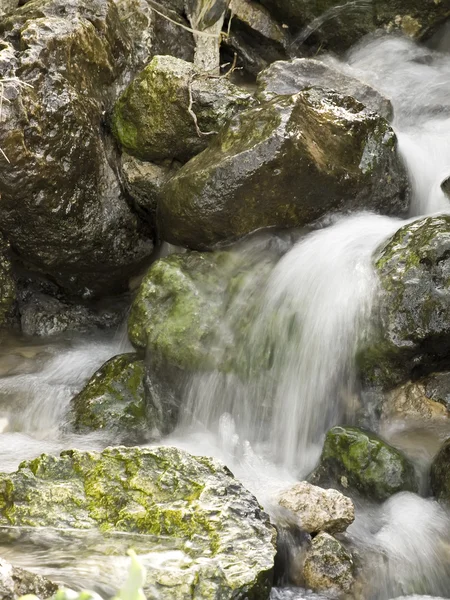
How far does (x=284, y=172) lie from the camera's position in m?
5.46

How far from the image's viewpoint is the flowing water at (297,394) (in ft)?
12.9

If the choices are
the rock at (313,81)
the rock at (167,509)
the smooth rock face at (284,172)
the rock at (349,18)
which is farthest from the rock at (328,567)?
the rock at (349,18)

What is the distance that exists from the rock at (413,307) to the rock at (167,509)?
1689 millimetres

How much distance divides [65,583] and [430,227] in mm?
3486

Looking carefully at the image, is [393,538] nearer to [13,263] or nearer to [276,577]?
[276,577]

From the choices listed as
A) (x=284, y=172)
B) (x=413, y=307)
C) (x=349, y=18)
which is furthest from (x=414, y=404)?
(x=349, y=18)

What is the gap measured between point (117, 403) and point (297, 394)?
1424 millimetres

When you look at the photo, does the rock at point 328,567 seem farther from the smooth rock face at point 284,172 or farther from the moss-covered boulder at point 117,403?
the smooth rock face at point 284,172

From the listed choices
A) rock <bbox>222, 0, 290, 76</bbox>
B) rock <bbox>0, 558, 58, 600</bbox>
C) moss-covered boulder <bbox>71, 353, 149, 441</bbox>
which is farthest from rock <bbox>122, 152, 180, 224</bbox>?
rock <bbox>0, 558, 58, 600</bbox>

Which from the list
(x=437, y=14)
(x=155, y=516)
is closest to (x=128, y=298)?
(x=155, y=516)

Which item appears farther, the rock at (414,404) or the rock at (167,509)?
the rock at (414,404)

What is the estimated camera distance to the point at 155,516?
337cm

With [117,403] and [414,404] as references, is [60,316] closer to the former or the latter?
[117,403]

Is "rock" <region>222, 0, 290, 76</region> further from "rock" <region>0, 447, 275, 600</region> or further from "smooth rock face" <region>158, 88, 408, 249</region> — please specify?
"rock" <region>0, 447, 275, 600</region>
